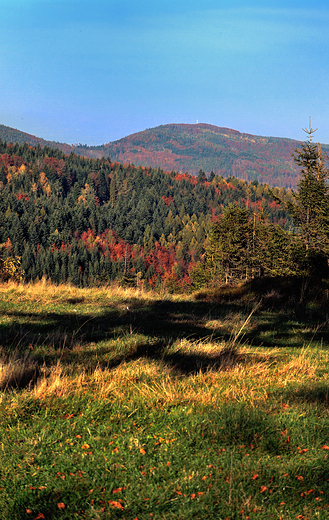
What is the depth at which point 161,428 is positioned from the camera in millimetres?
3566

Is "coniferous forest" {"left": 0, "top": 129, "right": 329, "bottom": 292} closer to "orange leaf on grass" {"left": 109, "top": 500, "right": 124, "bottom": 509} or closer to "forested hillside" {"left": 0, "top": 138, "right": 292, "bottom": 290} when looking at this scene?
"forested hillside" {"left": 0, "top": 138, "right": 292, "bottom": 290}

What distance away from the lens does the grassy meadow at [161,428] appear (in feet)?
8.69

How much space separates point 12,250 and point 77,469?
133 meters

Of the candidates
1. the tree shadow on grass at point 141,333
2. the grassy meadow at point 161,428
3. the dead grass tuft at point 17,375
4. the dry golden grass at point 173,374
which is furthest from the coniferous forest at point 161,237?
the dead grass tuft at point 17,375

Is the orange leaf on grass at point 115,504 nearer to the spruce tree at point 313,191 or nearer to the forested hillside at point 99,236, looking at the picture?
the spruce tree at point 313,191

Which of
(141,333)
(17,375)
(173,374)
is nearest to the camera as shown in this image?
(17,375)

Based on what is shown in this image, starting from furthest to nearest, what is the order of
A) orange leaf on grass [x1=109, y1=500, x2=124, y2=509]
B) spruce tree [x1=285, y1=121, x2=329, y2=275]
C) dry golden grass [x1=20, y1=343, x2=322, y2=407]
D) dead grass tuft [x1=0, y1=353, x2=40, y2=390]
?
spruce tree [x1=285, y1=121, x2=329, y2=275]
dead grass tuft [x1=0, y1=353, x2=40, y2=390]
dry golden grass [x1=20, y1=343, x2=322, y2=407]
orange leaf on grass [x1=109, y1=500, x2=124, y2=509]

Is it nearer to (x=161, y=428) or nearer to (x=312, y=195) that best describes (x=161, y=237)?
(x=312, y=195)

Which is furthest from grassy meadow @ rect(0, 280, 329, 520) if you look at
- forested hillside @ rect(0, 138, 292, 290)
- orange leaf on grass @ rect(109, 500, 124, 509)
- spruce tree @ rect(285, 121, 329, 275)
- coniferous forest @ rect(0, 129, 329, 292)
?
forested hillside @ rect(0, 138, 292, 290)

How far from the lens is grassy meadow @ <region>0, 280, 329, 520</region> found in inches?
104

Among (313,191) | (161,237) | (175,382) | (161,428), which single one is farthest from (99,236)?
(161,428)

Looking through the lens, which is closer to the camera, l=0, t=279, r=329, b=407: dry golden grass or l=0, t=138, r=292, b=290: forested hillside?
l=0, t=279, r=329, b=407: dry golden grass

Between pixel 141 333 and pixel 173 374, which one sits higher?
pixel 173 374

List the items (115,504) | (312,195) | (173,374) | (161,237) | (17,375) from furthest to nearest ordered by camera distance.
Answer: (161,237)
(312,195)
(173,374)
(17,375)
(115,504)
